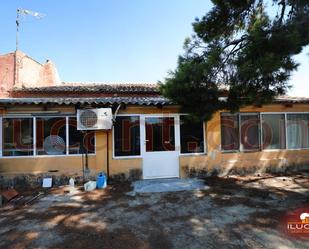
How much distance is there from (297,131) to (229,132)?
317cm

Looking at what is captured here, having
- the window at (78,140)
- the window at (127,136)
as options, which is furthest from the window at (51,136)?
the window at (127,136)

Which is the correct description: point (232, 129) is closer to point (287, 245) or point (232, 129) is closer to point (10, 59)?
point (287, 245)

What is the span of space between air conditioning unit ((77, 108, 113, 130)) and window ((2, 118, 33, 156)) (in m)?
1.94

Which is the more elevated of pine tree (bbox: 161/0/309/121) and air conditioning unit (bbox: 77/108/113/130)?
pine tree (bbox: 161/0/309/121)

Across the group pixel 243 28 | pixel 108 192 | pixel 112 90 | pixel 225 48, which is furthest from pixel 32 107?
pixel 243 28

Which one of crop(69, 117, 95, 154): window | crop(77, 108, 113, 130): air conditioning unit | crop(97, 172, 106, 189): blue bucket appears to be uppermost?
crop(77, 108, 113, 130): air conditioning unit

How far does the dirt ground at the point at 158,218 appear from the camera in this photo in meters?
4.44

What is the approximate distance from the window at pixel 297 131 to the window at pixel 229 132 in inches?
93.3

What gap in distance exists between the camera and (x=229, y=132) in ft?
32.6

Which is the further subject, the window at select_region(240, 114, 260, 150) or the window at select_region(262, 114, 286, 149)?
the window at select_region(262, 114, 286, 149)

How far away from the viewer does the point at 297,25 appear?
607 cm

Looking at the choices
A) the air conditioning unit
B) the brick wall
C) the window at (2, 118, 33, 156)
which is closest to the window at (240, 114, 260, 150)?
the air conditioning unit

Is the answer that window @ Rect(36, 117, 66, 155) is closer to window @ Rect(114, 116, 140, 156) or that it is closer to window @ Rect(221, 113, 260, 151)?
window @ Rect(114, 116, 140, 156)

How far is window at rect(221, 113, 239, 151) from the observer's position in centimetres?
987
